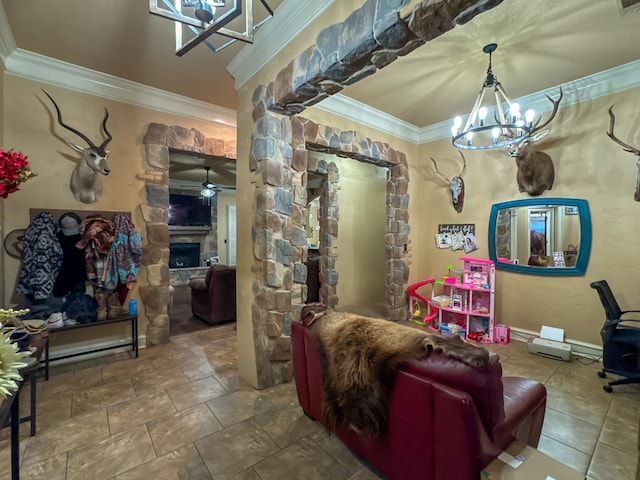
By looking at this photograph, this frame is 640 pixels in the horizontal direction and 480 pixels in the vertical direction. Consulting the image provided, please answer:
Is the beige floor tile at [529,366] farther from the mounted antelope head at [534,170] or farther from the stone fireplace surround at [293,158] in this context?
the mounted antelope head at [534,170]

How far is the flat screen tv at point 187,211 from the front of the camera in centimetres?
785

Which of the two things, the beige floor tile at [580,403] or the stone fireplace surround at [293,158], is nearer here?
the stone fireplace surround at [293,158]

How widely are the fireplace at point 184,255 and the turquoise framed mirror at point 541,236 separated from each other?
24.9 feet

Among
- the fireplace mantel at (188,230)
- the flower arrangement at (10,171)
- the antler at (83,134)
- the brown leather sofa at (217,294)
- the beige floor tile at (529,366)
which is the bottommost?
the beige floor tile at (529,366)

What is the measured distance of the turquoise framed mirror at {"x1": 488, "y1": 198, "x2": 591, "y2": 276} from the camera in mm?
3233

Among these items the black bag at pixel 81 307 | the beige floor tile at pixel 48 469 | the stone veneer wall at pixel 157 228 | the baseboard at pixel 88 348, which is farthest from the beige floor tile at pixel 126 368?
the beige floor tile at pixel 48 469

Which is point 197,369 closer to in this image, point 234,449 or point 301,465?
point 234,449

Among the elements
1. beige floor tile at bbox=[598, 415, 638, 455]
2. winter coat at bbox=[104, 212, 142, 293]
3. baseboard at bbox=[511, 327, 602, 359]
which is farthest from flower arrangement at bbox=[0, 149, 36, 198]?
baseboard at bbox=[511, 327, 602, 359]

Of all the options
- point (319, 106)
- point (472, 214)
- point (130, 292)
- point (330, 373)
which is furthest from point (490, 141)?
point (130, 292)

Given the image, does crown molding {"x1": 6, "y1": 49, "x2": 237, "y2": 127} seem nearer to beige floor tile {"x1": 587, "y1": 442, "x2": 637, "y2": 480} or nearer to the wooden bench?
the wooden bench

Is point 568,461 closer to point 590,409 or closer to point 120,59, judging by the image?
point 590,409

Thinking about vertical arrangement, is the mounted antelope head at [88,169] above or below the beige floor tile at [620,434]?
above

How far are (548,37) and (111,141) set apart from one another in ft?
14.5

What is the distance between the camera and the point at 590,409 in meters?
2.20
